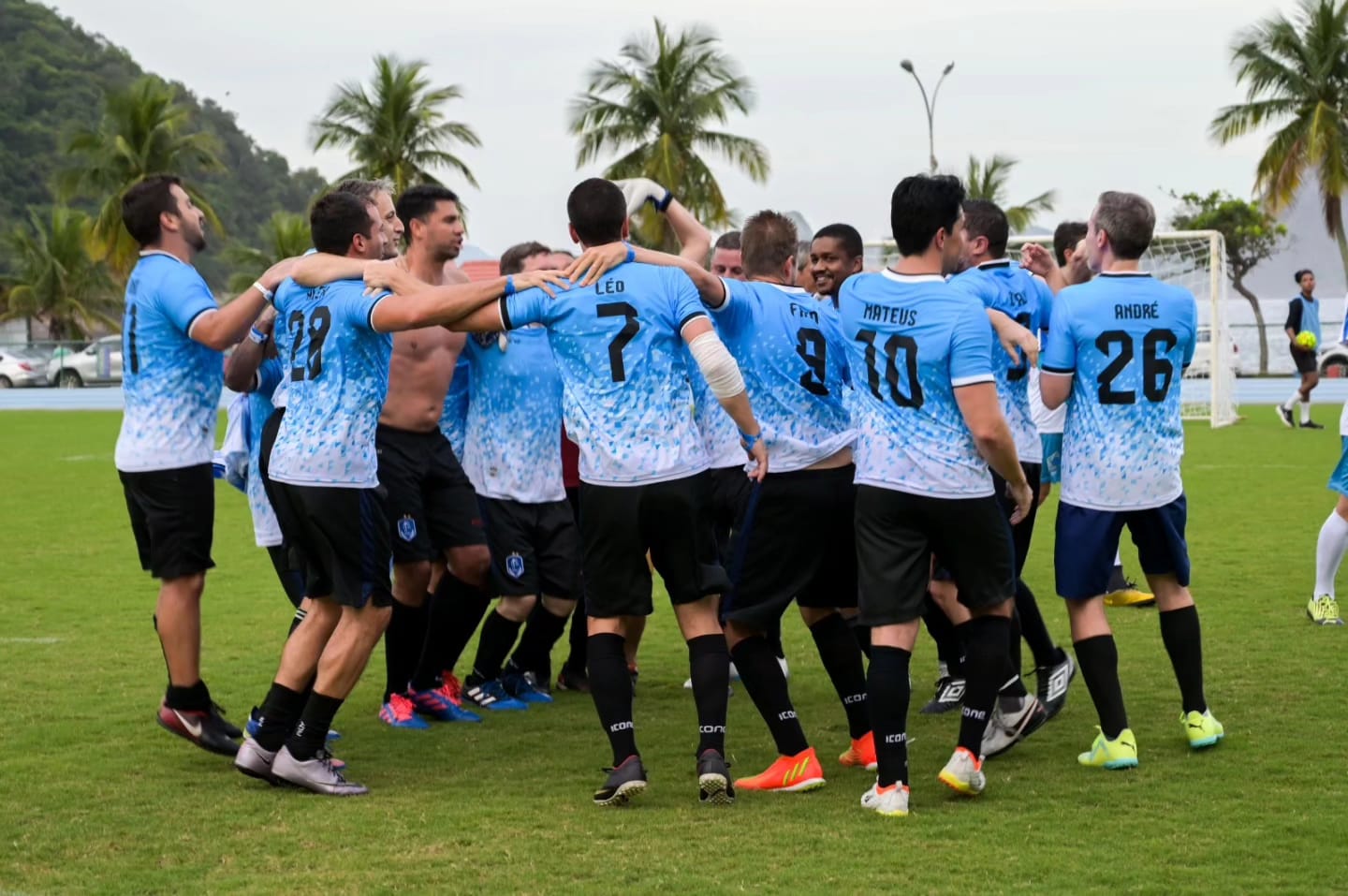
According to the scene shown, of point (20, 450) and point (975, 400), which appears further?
Result: point (20, 450)

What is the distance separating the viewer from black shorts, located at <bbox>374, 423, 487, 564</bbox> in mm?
6719

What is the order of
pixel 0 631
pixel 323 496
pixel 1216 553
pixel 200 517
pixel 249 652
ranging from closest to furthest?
pixel 323 496, pixel 200 517, pixel 249 652, pixel 0 631, pixel 1216 553

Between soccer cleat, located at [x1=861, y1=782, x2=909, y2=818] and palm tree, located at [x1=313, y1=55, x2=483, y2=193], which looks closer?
soccer cleat, located at [x1=861, y1=782, x2=909, y2=818]

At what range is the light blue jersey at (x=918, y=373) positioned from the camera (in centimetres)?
528

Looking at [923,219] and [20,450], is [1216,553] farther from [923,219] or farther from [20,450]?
[20,450]

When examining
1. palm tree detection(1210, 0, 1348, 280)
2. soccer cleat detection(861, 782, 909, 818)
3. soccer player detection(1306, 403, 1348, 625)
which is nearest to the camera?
soccer cleat detection(861, 782, 909, 818)

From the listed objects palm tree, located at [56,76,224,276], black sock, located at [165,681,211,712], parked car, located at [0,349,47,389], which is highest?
palm tree, located at [56,76,224,276]

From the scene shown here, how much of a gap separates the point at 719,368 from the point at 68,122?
76139 millimetres

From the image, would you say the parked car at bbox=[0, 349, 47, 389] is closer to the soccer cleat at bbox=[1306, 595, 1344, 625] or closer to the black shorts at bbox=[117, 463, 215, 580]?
the black shorts at bbox=[117, 463, 215, 580]

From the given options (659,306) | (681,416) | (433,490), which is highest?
(659,306)

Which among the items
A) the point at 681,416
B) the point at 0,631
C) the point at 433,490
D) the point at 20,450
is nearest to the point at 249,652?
the point at 0,631

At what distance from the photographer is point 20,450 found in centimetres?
2473

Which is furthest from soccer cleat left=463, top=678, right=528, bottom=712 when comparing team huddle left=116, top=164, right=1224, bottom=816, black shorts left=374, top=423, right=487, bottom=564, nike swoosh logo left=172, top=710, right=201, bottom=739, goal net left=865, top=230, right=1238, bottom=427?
goal net left=865, top=230, right=1238, bottom=427

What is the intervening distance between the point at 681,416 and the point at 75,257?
6268 cm
